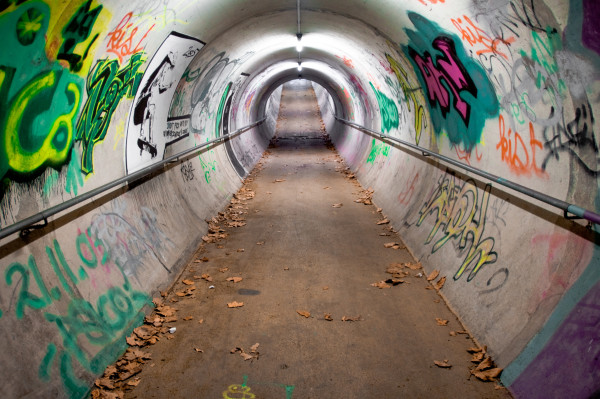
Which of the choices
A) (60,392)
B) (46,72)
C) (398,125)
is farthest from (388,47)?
(60,392)

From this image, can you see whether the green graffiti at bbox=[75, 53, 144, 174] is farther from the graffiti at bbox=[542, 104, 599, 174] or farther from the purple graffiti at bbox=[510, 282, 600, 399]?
the purple graffiti at bbox=[510, 282, 600, 399]

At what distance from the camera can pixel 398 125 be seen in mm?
9945

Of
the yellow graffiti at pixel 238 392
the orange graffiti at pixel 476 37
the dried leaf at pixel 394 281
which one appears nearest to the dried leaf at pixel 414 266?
the dried leaf at pixel 394 281

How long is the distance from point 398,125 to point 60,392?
8650mm

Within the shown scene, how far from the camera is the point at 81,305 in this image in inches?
161

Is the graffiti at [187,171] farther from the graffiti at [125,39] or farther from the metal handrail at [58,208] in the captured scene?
the graffiti at [125,39]

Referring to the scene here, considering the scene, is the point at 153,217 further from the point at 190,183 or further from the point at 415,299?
the point at 415,299

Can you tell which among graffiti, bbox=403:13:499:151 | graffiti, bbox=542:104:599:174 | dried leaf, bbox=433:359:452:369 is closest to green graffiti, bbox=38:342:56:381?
dried leaf, bbox=433:359:452:369

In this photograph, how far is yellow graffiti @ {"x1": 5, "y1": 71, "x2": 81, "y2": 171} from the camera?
11.2 ft

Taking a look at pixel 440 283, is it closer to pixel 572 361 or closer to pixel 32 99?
pixel 572 361

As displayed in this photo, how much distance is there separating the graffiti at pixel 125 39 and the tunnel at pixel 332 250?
Result: 25 mm

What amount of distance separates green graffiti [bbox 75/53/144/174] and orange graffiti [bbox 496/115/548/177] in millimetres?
4575

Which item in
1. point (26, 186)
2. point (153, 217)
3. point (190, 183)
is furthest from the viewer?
point (190, 183)

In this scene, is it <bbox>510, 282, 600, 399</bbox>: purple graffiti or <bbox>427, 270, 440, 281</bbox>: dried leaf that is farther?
<bbox>427, 270, 440, 281</bbox>: dried leaf
